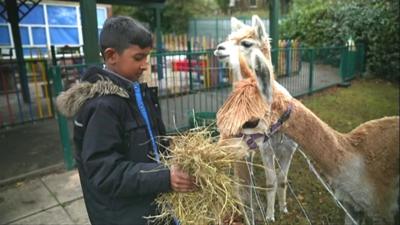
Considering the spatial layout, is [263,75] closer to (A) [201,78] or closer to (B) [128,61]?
(B) [128,61]

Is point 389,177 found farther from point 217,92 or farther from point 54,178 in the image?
point 217,92

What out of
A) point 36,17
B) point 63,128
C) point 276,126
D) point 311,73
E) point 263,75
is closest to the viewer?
point 263,75

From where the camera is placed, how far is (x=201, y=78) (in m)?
7.84

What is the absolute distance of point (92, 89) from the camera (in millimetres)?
1502

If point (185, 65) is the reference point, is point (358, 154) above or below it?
below

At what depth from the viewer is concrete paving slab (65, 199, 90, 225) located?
339 centimetres

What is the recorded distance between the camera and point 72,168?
4586 millimetres

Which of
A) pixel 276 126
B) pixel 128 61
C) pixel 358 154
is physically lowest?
pixel 358 154

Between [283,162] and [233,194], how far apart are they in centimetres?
191

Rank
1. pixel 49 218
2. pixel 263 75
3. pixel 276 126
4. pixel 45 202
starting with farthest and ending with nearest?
pixel 45 202 → pixel 49 218 → pixel 276 126 → pixel 263 75

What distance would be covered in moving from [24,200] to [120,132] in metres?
3.01

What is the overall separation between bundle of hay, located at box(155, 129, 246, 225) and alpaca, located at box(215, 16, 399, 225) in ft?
2.84

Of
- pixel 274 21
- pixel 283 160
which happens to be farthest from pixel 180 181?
pixel 274 21

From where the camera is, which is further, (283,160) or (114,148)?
(283,160)
